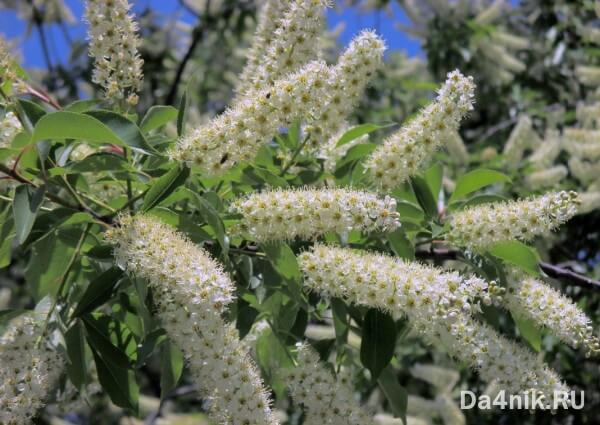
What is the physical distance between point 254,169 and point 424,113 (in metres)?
0.48

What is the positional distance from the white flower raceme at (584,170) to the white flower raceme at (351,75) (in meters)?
2.56

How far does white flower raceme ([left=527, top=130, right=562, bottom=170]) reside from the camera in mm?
4617

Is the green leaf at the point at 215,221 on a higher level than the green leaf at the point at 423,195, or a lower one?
lower

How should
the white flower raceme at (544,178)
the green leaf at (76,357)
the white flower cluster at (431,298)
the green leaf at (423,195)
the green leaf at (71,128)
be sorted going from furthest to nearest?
the white flower raceme at (544,178) → the green leaf at (423,195) → the green leaf at (76,357) → the white flower cluster at (431,298) → the green leaf at (71,128)

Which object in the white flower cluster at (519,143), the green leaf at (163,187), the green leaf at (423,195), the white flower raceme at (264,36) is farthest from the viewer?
the white flower cluster at (519,143)

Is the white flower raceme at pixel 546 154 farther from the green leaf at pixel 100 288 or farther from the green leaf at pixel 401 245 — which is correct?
the green leaf at pixel 100 288

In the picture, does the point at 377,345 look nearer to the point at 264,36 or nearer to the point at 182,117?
the point at 182,117

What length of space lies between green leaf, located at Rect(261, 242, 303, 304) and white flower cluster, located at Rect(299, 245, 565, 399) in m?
0.03

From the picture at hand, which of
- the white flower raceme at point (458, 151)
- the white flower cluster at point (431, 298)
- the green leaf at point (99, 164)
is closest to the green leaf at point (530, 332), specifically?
the white flower cluster at point (431, 298)

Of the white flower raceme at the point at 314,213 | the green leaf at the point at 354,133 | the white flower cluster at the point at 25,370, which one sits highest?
the green leaf at the point at 354,133

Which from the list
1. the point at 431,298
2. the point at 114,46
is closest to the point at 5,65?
the point at 114,46

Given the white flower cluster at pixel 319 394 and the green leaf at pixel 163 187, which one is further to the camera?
the white flower cluster at pixel 319 394

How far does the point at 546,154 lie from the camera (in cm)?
465

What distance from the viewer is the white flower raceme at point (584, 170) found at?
14.8 feet
